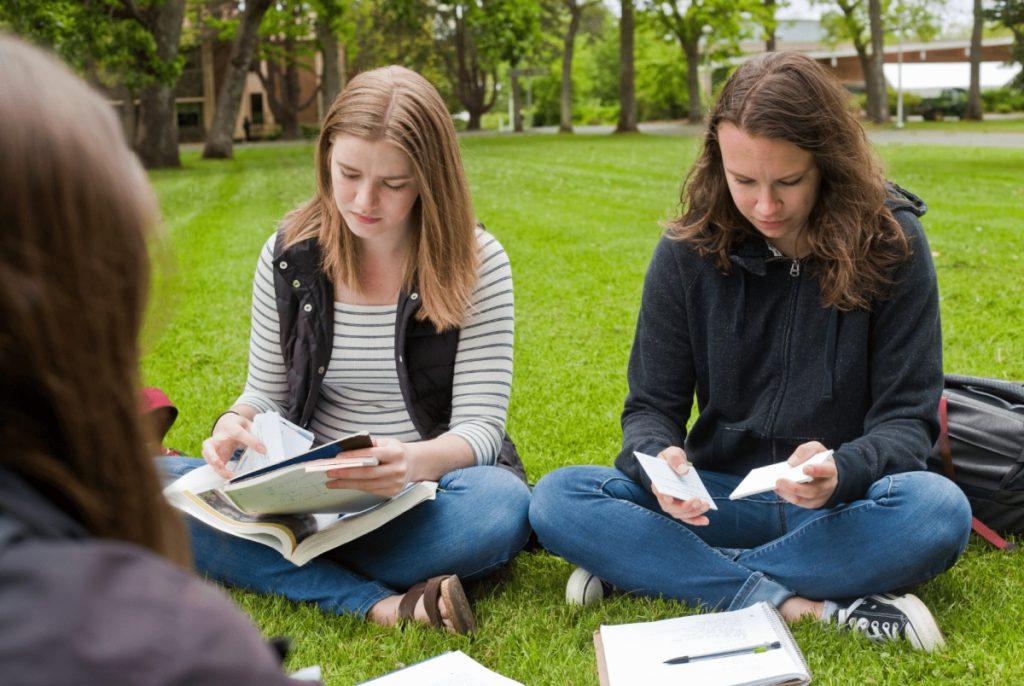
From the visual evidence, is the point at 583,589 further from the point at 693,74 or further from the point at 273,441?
the point at 693,74

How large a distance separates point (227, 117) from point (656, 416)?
76.6 feet

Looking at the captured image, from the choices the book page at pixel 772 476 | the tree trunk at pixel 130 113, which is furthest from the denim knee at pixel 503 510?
the tree trunk at pixel 130 113

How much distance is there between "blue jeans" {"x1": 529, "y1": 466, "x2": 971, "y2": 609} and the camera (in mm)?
2738

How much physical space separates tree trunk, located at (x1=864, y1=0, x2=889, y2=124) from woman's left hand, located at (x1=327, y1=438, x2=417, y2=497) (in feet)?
93.4

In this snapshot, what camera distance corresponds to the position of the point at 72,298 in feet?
3.06

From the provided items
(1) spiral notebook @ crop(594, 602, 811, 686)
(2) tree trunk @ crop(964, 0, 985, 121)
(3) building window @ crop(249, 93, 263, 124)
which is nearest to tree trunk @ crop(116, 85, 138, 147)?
(3) building window @ crop(249, 93, 263, 124)

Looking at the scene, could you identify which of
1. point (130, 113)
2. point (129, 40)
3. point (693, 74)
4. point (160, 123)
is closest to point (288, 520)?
point (129, 40)

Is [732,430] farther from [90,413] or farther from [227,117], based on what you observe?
[227,117]

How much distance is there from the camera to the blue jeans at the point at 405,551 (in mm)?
2979

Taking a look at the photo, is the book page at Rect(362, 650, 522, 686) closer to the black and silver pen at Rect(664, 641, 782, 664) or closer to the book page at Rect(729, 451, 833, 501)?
the black and silver pen at Rect(664, 641, 782, 664)

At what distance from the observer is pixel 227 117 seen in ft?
82.1

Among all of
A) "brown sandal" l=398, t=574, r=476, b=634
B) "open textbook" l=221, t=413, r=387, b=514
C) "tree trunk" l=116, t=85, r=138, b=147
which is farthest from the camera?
"tree trunk" l=116, t=85, r=138, b=147

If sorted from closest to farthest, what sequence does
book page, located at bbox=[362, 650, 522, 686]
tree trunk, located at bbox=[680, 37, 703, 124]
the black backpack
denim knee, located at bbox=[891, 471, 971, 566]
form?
book page, located at bbox=[362, 650, 522, 686] < denim knee, located at bbox=[891, 471, 971, 566] < the black backpack < tree trunk, located at bbox=[680, 37, 703, 124]

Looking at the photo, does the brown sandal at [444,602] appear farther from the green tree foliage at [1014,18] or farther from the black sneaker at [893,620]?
the green tree foliage at [1014,18]
